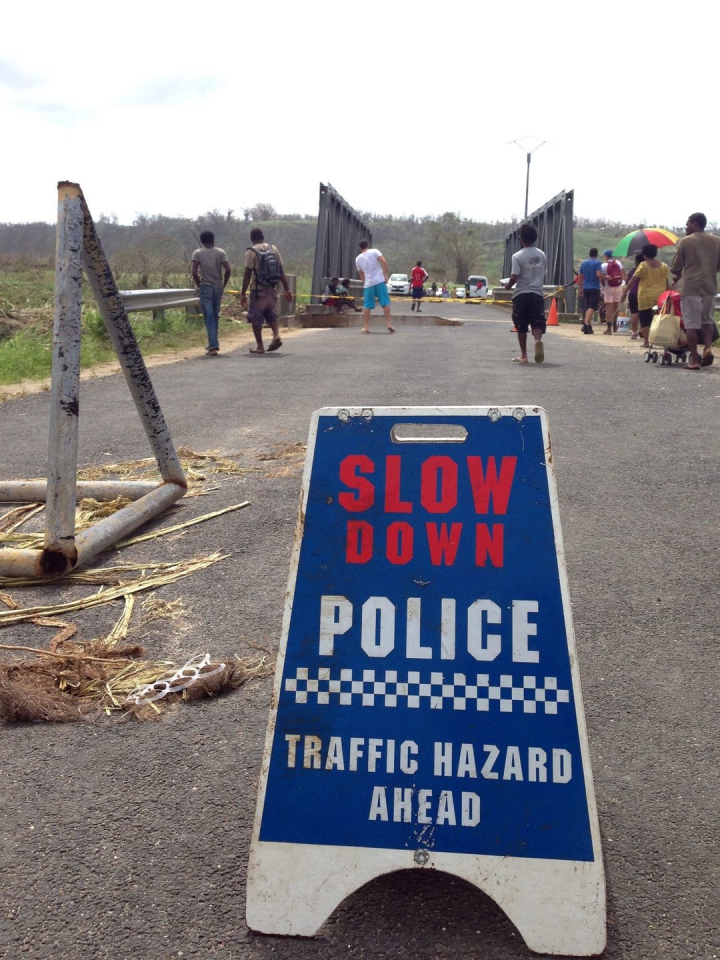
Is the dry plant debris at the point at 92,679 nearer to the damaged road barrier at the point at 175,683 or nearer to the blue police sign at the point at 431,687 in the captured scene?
the damaged road barrier at the point at 175,683

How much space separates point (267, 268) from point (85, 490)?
909cm

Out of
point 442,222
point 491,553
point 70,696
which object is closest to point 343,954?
point 491,553

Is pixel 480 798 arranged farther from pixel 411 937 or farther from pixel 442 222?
pixel 442 222

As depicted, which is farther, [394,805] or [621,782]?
[621,782]

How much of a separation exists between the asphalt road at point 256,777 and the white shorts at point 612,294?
49.7ft

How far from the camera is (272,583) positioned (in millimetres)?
3902

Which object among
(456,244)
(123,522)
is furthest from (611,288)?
(456,244)

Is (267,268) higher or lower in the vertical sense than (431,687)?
higher

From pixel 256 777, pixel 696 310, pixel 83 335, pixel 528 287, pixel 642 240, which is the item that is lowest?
pixel 256 777

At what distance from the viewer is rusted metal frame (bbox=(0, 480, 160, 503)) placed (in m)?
5.01

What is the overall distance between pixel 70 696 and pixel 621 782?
1.60 metres

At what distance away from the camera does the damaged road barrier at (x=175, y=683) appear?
2.90m

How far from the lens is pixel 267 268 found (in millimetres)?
13695

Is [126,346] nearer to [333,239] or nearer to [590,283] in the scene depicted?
Result: [590,283]
